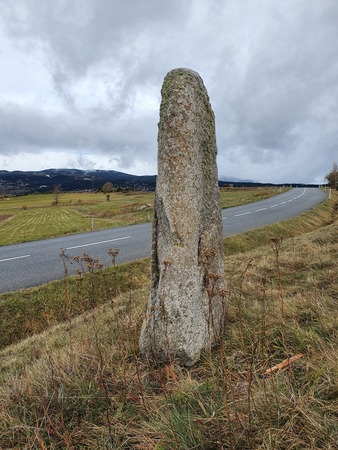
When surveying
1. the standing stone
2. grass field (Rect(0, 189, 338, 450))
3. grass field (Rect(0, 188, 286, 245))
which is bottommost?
grass field (Rect(0, 188, 286, 245))

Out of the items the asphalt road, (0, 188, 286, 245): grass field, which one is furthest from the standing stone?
(0, 188, 286, 245): grass field

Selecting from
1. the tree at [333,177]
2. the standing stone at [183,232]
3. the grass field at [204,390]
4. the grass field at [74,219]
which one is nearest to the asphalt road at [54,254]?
the grass field at [74,219]

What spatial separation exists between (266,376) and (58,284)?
7352 mm

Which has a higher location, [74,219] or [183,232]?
[183,232]

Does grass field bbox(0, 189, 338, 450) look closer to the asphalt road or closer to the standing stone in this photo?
the standing stone

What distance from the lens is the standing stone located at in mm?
3535

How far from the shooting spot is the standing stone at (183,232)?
11.6 feet

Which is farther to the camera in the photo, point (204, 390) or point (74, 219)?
point (74, 219)

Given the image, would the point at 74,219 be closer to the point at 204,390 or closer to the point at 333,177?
the point at 204,390

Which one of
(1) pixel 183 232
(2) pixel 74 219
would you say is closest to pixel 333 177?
(2) pixel 74 219

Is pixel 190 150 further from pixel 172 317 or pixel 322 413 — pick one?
pixel 322 413

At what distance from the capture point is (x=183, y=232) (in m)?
3.72

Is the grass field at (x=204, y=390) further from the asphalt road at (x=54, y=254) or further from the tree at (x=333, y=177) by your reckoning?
the tree at (x=333, y=177)

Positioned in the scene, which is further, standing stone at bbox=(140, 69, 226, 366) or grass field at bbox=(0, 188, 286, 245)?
grass field at bbox=(0, 188, 286, 245)
